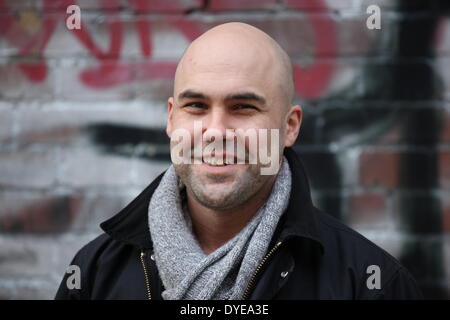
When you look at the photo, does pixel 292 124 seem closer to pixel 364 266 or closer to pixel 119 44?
pixel 364 266

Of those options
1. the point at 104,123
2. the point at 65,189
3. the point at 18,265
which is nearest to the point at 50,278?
the point at 18,265

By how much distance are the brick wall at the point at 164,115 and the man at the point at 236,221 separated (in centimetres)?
57

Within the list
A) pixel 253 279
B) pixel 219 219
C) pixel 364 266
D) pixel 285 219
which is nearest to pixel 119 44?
pixel 219 219

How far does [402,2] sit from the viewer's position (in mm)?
2488

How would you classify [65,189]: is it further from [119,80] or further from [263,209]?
[263,209]

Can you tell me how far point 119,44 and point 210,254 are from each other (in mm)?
1025

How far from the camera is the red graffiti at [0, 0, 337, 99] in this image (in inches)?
97.7

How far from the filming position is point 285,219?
6.14 ft


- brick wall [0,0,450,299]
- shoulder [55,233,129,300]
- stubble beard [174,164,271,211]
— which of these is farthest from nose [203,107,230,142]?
brick wall [0,0,450,299]

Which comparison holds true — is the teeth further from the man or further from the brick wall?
the brick wall

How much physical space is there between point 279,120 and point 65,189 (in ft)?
3.41

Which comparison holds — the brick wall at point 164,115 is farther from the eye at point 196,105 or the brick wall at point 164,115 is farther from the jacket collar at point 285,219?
the eye at point 196,105

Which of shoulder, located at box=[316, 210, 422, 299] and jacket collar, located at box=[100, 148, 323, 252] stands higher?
jacket collar, located at box=[100, 148, 323, 252]

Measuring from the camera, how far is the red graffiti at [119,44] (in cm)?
248
